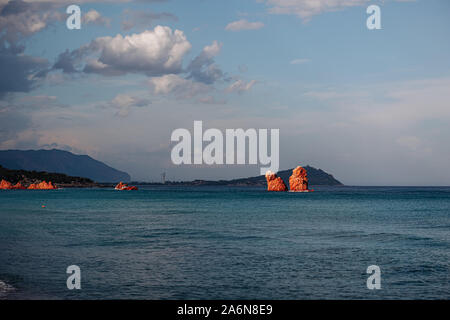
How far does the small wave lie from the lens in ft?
66.3

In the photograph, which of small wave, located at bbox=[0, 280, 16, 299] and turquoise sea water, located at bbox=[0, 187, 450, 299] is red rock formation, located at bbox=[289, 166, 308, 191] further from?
small wave, located at bbox=[0, 280, 16, 299]

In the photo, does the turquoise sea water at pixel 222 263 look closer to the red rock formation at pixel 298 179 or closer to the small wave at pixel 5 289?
the small wave at pixel 5 289

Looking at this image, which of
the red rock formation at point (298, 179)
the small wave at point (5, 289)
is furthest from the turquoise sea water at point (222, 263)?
the red rock formation at point (298, 179)

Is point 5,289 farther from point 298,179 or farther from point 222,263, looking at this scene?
point 298,179

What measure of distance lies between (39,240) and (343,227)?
117 ft

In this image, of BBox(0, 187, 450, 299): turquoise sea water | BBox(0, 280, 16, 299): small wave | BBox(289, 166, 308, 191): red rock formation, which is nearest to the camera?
BBox(0, 280, 16, 299): small wave

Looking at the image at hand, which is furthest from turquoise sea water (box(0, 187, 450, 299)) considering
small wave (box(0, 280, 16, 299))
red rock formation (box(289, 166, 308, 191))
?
red rock formation (box(289, 166, 308, 191))

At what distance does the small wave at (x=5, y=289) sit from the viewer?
20202 millimetres

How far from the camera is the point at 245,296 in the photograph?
67.1ft

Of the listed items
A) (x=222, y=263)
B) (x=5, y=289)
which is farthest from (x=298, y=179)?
(x=5, y=289)

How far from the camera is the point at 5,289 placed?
21125mm

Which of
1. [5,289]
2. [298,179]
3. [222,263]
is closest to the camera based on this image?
[5,289]

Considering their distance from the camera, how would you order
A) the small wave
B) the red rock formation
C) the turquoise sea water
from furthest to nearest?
the red rock formation
the turquoise sea water
the small wave
